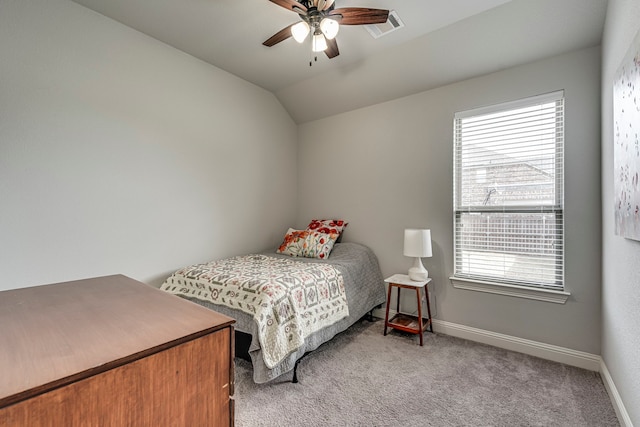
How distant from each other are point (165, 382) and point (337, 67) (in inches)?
123

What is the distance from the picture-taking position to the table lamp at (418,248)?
2.69 meters

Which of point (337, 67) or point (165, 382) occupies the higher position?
point (337, 67)

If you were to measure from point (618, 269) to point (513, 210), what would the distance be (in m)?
0.91

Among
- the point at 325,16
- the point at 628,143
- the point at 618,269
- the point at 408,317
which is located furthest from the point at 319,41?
the point at 408,317

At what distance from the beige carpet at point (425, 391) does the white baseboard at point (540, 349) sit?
0.06 metres

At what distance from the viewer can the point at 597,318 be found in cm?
219

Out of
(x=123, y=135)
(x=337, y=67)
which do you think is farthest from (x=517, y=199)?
(x=123, y=135)

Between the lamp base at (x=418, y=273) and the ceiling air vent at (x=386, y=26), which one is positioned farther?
the lamp base at (x=418, y=273)

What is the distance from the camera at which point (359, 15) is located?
6.25ft

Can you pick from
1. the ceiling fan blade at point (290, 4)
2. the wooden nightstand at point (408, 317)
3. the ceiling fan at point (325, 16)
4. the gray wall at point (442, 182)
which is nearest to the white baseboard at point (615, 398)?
the gray wall at point (442, 182)

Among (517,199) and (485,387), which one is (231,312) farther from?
(517,199)

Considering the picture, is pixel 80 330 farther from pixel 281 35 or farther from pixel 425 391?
pixel 281 35

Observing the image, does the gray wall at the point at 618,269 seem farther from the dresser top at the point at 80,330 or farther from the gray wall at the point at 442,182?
the dresser top at the point at 80,330

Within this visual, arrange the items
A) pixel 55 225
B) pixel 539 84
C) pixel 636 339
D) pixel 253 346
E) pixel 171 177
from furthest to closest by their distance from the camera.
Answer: pixel 171 177 < pixel 539 84 < pixel 55 225 < pixel 253 346 < pixel 636 339
